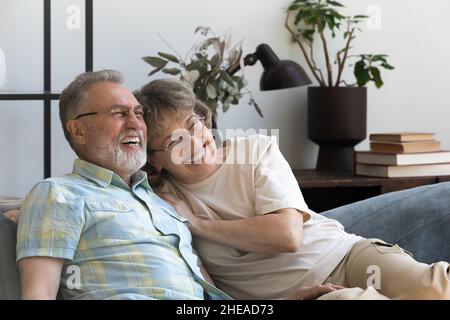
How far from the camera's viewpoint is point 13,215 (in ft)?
5.11

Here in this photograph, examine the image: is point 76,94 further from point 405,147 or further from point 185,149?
point 405,147

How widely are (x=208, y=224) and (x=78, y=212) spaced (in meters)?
0.35

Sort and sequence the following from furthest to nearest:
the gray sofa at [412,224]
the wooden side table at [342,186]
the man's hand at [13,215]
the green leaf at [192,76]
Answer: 1. the wooden side table at [342,186]
2. the green leaf at [192,76]
3. the gray sofa at [412,224]
4. the man's hand at [13,215]

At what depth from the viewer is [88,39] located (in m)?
2.32

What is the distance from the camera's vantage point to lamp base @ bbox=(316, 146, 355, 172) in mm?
2990

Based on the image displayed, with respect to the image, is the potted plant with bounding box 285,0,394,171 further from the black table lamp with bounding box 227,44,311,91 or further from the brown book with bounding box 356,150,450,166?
the black table lamp with bounding box 227,44,311,91

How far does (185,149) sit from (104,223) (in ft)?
1.04

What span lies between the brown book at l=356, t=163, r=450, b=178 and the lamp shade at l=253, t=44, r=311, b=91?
1.33ft

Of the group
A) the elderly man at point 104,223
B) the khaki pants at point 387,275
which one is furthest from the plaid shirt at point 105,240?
the khaki pants at point 387,275

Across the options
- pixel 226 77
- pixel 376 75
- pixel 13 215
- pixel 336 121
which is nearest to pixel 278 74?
pixel 226 77

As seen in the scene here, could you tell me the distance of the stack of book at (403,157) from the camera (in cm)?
272

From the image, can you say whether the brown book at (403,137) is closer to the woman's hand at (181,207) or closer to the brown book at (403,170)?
the brown book at (403,170)

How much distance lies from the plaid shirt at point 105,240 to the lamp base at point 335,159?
1.42 meters

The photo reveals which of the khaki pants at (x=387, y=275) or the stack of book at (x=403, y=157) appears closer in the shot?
the khaki pants at (x=387, y=275)
